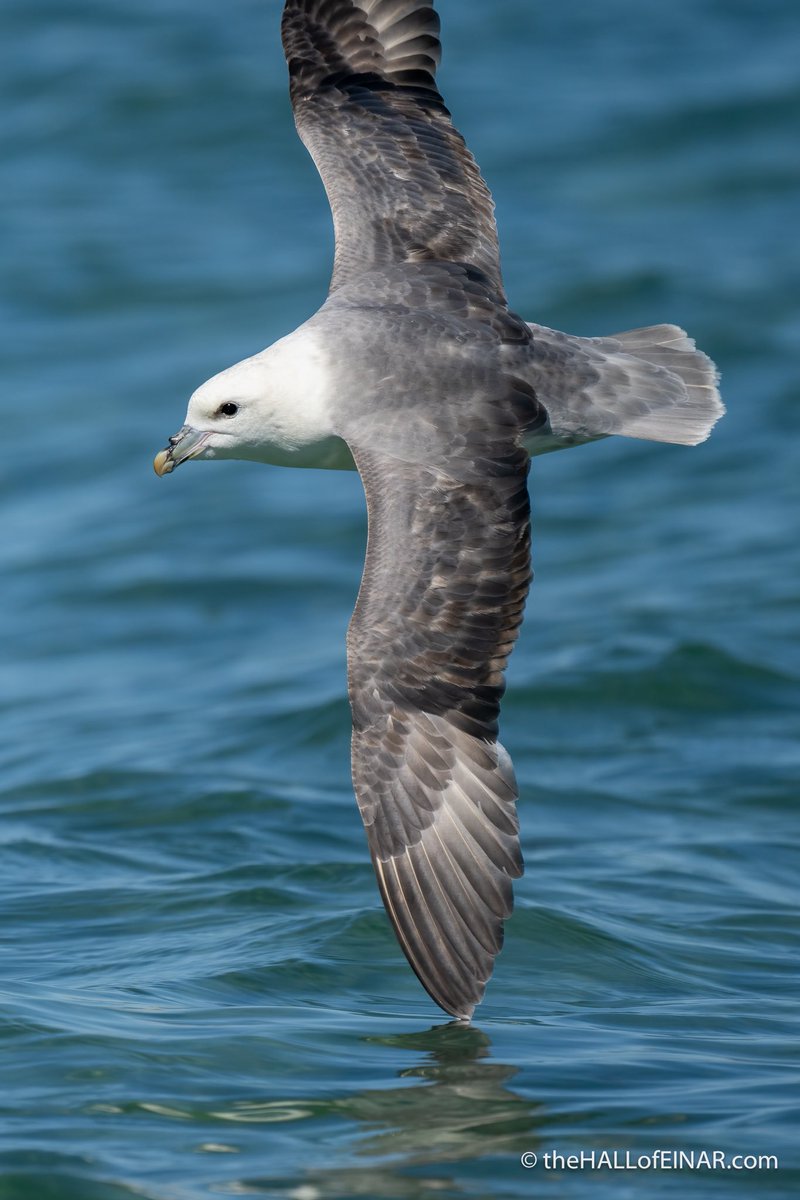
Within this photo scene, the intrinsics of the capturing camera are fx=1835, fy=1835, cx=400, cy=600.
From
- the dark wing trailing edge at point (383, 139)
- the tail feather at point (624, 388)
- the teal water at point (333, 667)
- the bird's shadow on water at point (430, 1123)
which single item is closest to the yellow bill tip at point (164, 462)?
the dark wing trailing edge at point (383, 139)

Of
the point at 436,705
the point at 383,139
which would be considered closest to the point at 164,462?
the point at 436,705

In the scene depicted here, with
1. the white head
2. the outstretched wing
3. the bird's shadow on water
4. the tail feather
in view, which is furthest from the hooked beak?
the bird's shadow on water

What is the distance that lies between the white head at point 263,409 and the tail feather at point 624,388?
801mm

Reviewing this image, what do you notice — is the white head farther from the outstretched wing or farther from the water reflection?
the water reflection

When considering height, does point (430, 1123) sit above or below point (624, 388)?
below

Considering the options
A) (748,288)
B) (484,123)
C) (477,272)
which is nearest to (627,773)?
(477,272)

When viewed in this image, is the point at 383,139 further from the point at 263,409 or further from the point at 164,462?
the point at 164,462

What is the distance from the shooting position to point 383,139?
729 cm

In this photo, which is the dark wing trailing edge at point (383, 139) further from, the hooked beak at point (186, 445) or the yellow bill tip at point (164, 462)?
the yellow bill tip at point (164, 462)

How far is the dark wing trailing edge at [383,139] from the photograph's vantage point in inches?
276

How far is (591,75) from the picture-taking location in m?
16.9

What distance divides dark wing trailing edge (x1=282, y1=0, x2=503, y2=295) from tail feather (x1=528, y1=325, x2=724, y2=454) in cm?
43

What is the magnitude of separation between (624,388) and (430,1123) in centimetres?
296

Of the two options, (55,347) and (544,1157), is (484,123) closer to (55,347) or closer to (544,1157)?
(55,347)
